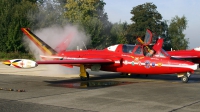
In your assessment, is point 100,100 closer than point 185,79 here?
Yes

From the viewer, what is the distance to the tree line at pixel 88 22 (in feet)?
171

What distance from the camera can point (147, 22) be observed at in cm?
7519

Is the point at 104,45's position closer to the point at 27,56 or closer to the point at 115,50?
the point at 27,56

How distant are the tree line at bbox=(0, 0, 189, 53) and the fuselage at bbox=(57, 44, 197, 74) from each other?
1329 inches

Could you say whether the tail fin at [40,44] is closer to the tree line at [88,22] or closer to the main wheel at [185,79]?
the main wheel at [185,79]

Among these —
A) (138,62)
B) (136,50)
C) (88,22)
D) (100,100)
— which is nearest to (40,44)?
(136,50)

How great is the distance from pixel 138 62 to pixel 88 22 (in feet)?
130

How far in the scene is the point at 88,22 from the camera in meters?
55.0

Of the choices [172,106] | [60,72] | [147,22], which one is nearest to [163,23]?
[147,22]

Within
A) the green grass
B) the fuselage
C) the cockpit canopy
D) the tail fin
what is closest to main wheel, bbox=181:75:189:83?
the fuselage

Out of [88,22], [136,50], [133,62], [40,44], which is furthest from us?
[88,22]

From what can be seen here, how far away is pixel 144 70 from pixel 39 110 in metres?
8.35

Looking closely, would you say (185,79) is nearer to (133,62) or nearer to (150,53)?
(150,53)

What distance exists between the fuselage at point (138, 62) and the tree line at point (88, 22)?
3377 centimetres
